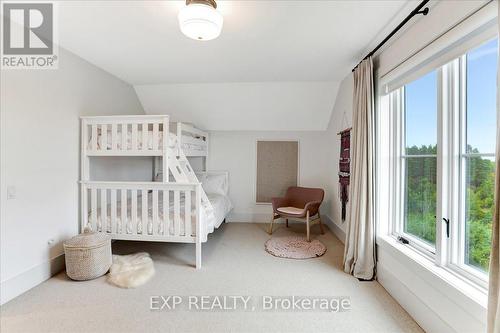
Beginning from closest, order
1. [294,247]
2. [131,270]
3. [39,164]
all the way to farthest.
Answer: [39,164], [131,270], [294,247]

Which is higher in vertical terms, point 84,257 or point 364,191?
point 364,191

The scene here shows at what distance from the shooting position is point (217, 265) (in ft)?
8.95

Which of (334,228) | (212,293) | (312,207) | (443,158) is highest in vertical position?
(443,158)

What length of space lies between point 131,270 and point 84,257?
46 centimetres

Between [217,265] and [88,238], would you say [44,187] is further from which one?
[217,265]

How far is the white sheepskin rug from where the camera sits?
2299mm

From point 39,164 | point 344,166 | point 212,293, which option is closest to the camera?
point 212,293

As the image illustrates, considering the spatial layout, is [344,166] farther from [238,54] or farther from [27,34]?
[27,34]

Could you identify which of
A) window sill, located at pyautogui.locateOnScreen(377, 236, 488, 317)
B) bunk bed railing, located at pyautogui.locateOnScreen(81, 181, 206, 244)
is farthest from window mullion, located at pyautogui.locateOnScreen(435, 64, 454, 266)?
bunk bed railing, located at pyautogui.locateOnScreen(81, 181, 206, 244)

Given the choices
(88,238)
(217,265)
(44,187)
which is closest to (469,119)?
(217,265)

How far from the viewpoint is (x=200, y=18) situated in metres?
1.58

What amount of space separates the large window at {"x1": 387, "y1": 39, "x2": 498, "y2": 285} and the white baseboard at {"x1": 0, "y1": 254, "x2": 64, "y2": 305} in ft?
11.2

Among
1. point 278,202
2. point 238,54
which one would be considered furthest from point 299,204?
point 238,54

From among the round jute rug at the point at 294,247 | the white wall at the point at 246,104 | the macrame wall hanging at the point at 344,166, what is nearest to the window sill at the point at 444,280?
the round jute rug at the point at 294,247
